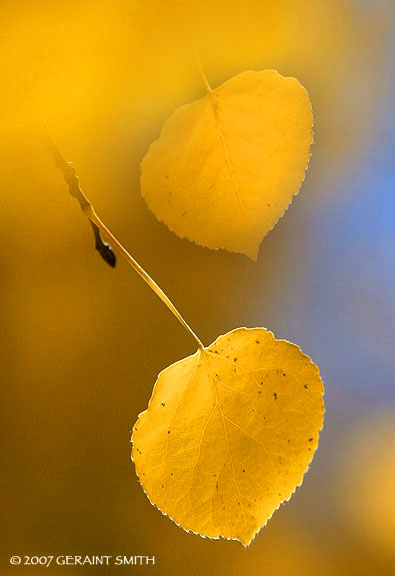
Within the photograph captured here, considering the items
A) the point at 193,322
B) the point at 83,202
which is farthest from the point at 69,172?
the point at 193,322

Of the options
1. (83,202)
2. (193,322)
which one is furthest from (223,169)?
(193,322)

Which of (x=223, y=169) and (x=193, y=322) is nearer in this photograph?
(x=223, y=169)

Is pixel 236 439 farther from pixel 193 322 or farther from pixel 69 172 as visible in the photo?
pixel 193 322

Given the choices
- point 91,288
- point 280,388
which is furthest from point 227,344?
point 91,288

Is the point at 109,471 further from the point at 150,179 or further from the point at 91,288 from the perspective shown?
the point at 150,179

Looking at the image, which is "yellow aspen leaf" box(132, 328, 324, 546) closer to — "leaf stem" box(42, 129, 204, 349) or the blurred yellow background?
"leaf stem" box(42, 129, 204, 349)

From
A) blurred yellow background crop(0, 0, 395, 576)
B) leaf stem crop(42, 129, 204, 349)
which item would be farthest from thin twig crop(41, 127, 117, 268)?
blurred yellow background crop(0, 0, 395, 576)

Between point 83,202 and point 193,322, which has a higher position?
point 83,202
